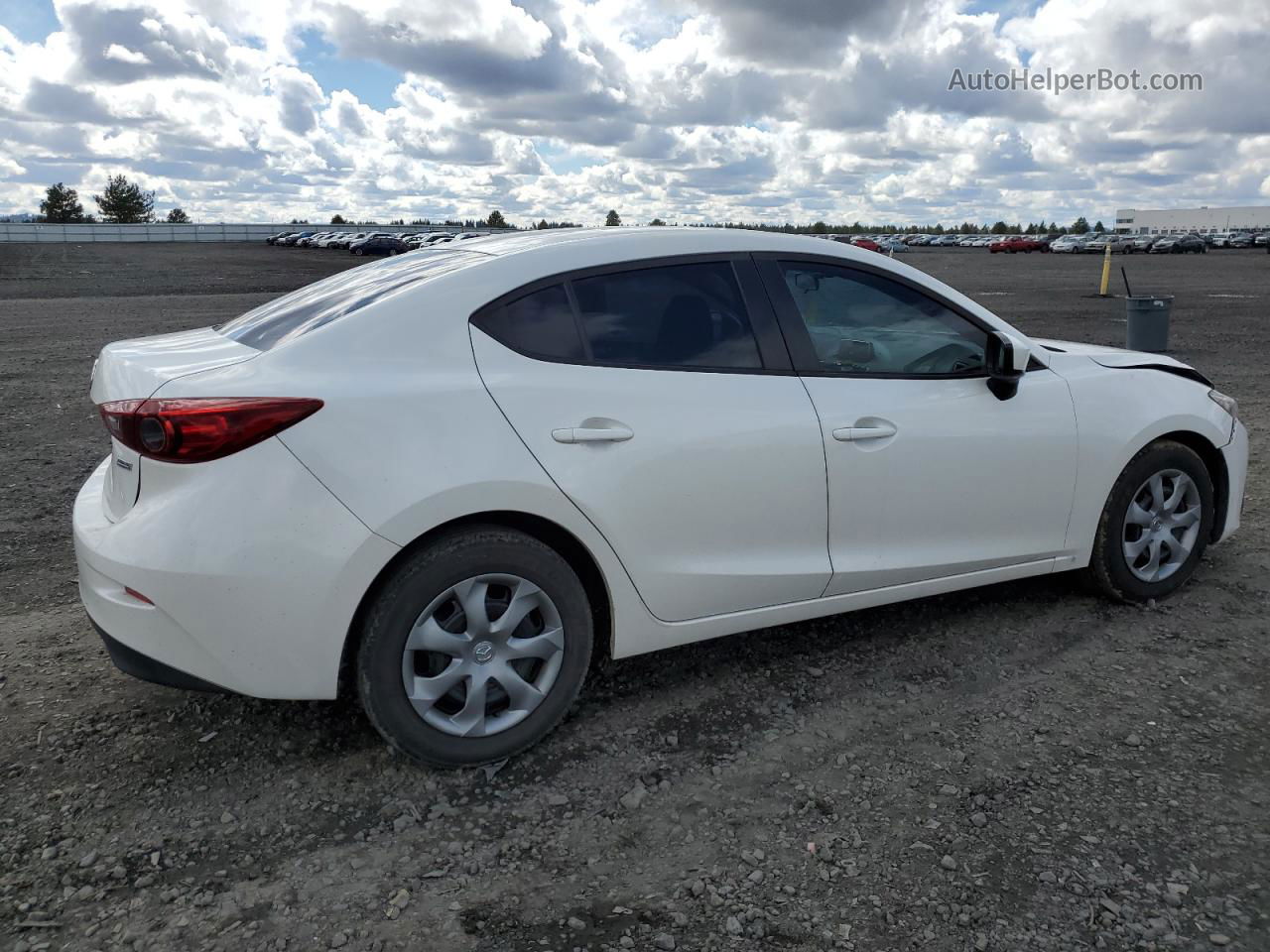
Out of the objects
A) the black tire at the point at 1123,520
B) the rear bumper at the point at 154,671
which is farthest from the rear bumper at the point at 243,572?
the black tire at the point at 1123,520

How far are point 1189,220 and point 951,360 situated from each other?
16411 cm

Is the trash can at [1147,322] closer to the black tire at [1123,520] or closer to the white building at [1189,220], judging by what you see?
the black tire at [1123,520]

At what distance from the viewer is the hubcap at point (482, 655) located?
3.15 meters

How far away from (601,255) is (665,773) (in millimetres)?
1713

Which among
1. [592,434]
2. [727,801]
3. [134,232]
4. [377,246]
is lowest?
[727,801]

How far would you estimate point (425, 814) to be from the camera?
311 cm

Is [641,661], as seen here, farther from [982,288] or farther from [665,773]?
[982,288]

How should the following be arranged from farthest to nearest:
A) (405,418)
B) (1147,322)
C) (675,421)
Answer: (1147,322) → (675,421) → (405,418)

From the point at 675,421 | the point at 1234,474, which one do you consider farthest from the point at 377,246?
the point at 675,421

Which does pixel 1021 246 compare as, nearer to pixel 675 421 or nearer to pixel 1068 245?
pixel 1068 245

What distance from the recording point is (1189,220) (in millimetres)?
145500

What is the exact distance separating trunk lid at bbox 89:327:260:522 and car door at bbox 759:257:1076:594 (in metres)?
1.89

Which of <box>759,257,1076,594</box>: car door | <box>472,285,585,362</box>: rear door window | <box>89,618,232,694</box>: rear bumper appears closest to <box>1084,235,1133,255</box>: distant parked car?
<box>759,257,1076,594</box>: car door

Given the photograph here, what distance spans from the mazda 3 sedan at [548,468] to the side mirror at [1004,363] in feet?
0.04
